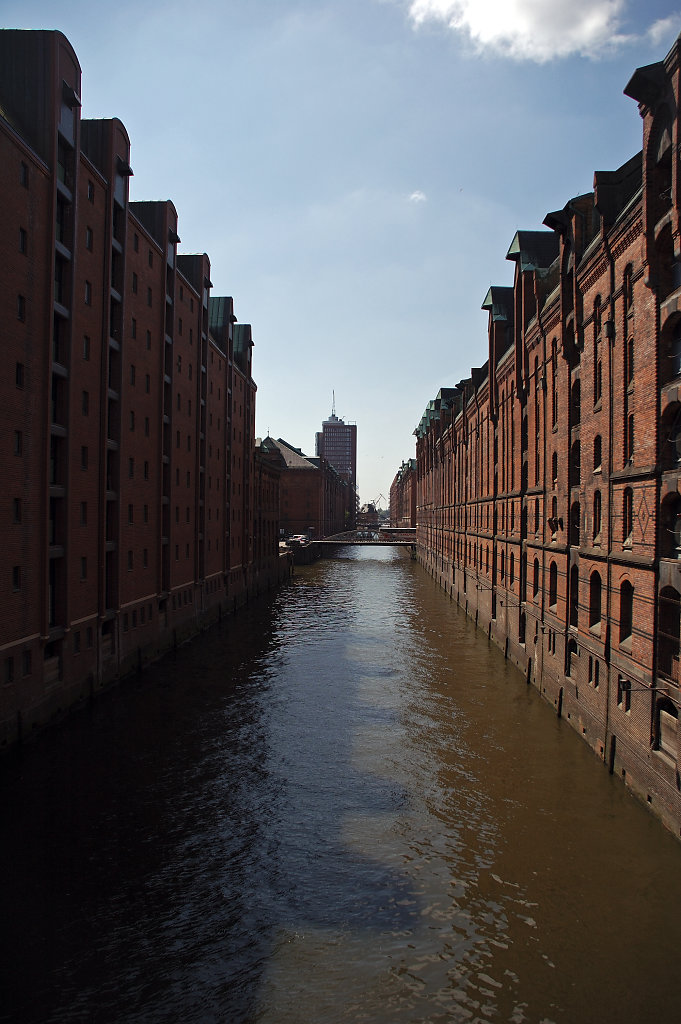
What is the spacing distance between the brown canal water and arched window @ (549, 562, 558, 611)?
12.8ft

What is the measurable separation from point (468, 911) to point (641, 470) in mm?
10557

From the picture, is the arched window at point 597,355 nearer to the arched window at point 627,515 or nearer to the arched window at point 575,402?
the arched window at point 575,402

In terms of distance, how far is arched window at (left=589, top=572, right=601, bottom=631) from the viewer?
818 inches

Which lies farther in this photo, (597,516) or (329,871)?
(597,516)

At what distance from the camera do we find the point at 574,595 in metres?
23.1

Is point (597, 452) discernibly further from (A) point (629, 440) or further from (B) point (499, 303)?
(B) point (499, 303)

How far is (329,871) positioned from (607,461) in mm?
12988

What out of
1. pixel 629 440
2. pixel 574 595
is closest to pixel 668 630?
Answer: pixel 629 440

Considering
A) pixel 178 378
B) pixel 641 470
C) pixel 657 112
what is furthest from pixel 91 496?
pixel 657 112

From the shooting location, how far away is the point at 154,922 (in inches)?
490

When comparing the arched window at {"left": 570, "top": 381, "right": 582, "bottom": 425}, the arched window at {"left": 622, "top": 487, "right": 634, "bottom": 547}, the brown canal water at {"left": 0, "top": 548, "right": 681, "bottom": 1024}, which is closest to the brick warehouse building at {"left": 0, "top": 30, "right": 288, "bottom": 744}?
the brown canal water at {"left": 0, "top": 548, "right": 681, "bottom": 1024}

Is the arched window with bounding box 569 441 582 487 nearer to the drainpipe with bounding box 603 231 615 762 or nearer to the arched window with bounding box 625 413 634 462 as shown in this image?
the drainpipe with bounding box 603 231 615 762

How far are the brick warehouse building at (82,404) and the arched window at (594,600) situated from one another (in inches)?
692

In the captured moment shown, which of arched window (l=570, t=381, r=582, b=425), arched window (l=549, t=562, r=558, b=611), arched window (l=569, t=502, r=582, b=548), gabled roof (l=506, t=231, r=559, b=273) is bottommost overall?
arched window (l=549, t=562, r=558, b=611)
